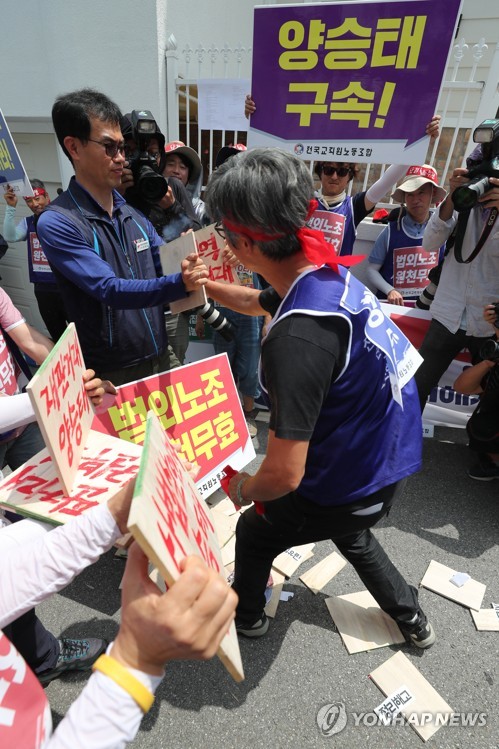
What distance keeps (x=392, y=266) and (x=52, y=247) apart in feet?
9.26

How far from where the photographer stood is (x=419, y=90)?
2469mm

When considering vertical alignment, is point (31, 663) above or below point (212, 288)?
below

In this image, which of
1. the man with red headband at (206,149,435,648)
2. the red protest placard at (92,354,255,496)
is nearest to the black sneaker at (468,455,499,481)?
the red protest placard at (92,354,255,496)

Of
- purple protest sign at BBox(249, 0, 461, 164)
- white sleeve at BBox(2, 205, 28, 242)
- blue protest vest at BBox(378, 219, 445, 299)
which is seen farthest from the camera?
white sleeve at BBox(2, 205, 28, 242)

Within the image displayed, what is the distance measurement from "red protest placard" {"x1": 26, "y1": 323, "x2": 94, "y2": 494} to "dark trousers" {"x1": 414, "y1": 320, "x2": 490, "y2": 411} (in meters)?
2.41

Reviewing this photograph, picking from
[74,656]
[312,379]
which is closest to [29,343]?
[74,656]

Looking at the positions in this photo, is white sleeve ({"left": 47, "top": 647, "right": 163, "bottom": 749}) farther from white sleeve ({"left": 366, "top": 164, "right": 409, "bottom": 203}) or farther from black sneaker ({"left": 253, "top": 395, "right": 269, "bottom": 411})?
black sneaker ({"left": 253, "top": 395, "right": 269, "bottom": 411})

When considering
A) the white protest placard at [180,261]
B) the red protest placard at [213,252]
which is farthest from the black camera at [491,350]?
the white protest placard at [180,261]

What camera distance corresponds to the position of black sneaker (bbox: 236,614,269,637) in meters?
1.97

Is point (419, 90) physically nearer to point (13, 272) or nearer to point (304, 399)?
point (304, 399)

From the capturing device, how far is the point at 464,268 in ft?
9.11

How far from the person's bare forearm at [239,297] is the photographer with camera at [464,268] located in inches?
50.7

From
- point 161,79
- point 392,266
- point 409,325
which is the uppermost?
point 161,79

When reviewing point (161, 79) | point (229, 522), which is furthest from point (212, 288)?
point (161, 79)
